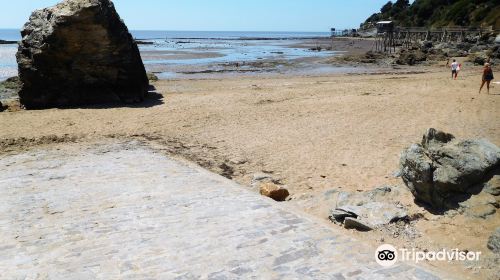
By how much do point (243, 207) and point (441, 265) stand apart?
3.09 meters

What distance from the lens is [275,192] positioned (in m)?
8.61

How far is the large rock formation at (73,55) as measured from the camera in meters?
17.7

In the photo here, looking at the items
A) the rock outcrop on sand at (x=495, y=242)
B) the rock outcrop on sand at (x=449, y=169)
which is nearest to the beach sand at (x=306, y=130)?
the rock outcrop on sand at (x=495, y=242)

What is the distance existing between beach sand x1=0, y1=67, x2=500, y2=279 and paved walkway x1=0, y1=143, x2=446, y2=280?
1.20m

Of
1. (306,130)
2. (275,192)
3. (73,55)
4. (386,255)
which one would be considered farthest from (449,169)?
(73,55)

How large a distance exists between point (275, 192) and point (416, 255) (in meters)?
3.13

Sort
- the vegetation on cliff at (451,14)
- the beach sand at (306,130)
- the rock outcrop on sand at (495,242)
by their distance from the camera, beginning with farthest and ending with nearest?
1. the vegetation on cliff at (451,14)
2. the beach sand at (306,130)
3. the rock outcrop on sand at (495,242)


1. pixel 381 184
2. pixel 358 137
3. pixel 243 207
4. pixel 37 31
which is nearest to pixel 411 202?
pixel 381 184

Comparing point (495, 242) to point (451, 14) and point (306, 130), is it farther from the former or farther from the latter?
point (451, 14)

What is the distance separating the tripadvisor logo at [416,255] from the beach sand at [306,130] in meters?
0.19

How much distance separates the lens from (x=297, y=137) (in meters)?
13.2

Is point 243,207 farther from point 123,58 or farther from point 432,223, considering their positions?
point 123,58

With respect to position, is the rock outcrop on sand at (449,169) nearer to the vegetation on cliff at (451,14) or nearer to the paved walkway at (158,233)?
the paved walkway at (158,233)

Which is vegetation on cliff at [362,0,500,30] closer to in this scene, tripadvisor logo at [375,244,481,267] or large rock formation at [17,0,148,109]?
large rock formation at [17,0,148,109]
